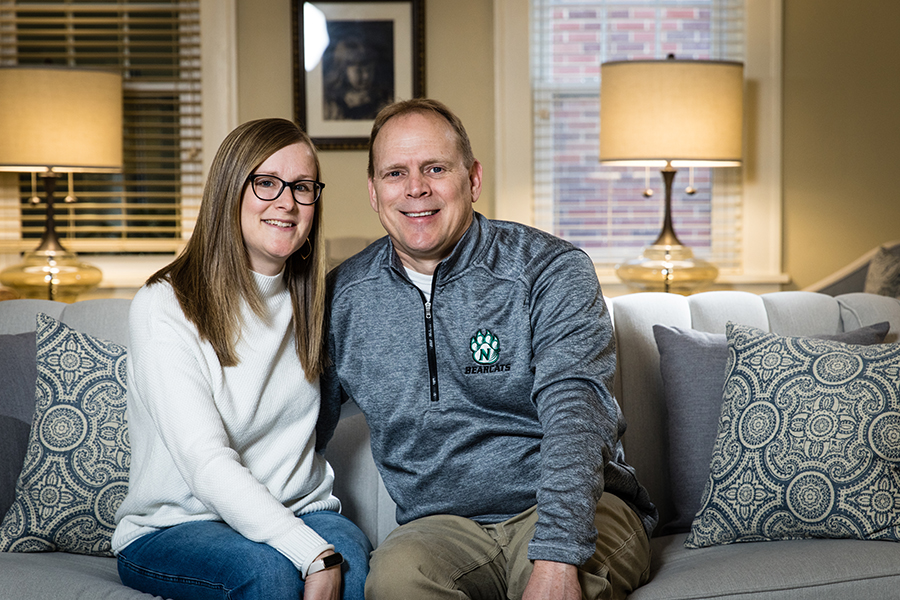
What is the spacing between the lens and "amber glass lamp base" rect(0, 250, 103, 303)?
9.47 ft

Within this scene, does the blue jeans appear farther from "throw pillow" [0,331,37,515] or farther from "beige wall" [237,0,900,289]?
"beige wall" [237,0,900,289]

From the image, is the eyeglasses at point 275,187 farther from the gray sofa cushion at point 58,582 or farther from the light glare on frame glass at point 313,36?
the light glare on frame glass at point 313,36

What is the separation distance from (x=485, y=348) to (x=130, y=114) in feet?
8.29

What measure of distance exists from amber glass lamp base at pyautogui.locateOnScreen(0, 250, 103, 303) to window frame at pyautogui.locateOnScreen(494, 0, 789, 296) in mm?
1652

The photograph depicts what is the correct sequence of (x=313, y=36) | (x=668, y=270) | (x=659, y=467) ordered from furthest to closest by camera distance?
1. (x=313, y=36)
2. (x=668, y=270)
3. (x=659, y=467)

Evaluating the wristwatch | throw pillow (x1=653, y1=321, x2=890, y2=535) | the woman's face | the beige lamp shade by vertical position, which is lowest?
the wristwatch

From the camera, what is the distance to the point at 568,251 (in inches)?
62.9

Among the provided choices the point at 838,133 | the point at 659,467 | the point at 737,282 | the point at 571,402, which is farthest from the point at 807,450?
the point at 838,133

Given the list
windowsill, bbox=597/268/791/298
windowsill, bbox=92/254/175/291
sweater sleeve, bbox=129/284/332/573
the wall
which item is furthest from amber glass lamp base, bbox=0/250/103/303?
the wall

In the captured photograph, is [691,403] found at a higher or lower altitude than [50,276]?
lower

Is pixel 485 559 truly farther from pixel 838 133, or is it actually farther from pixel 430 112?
pixel 838 133

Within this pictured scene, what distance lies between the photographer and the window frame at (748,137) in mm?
3457

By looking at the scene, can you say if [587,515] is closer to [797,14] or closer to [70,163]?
[70,163]

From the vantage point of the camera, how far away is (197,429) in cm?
138
